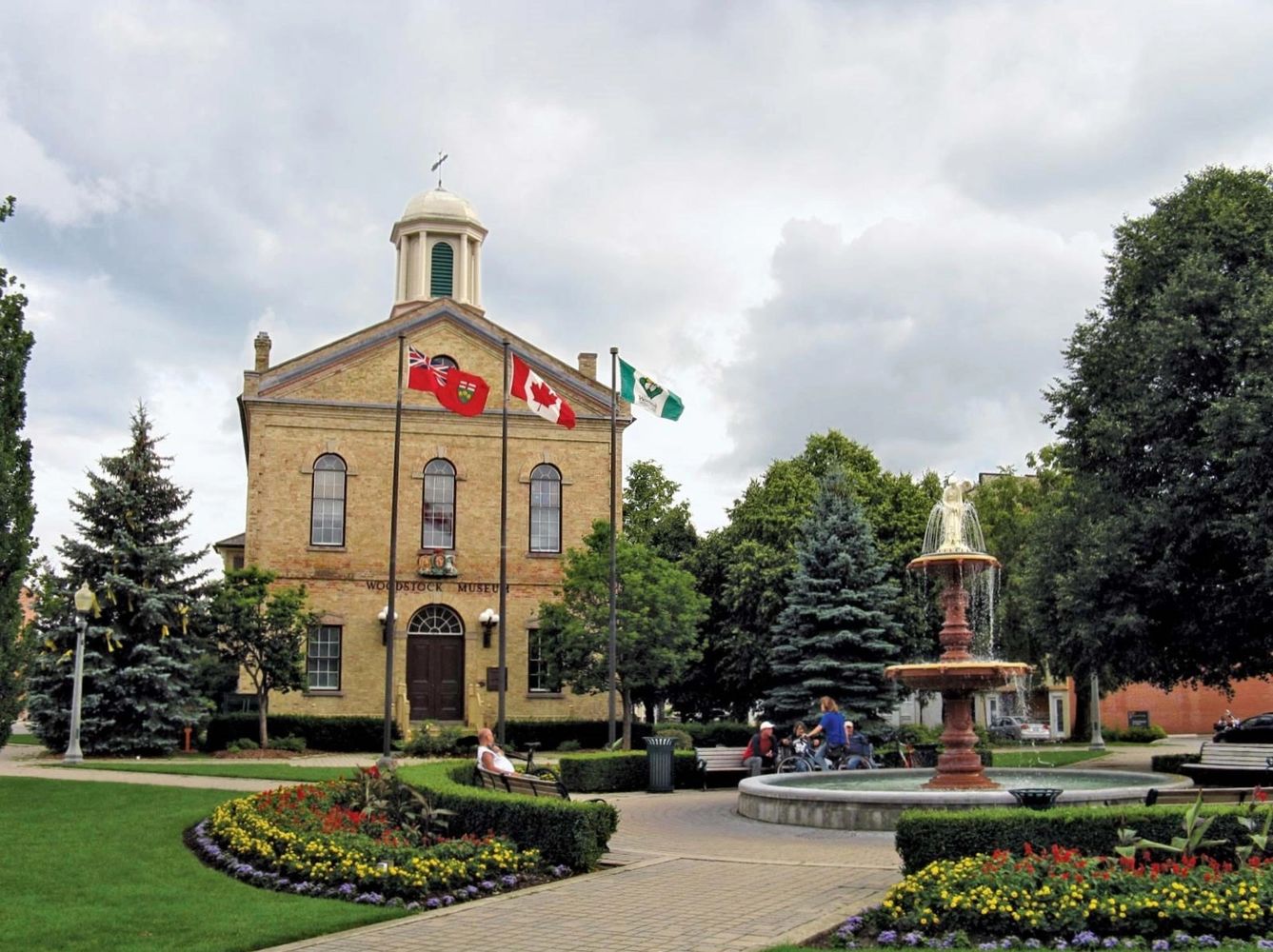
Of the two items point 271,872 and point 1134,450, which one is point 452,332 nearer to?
point 1134,450

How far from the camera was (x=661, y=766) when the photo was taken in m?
23.5

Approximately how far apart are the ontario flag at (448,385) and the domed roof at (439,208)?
15280mm

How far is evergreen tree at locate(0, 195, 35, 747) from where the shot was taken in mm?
18234

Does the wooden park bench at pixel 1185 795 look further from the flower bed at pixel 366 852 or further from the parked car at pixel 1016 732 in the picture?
the parked car at pixel 1016 732

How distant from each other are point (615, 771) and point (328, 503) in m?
18.1

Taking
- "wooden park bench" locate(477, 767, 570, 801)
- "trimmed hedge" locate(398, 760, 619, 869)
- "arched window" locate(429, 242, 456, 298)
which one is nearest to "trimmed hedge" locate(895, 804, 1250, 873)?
"trimmed hedge" locate(398, 760, 619, 869)

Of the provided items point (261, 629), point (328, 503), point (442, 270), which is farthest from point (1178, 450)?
point (442, 270)

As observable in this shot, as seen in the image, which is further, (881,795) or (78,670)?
(78,670)

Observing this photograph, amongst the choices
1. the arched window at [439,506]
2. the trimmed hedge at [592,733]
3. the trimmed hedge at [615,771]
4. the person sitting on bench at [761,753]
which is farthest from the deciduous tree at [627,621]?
the trimmed hedge at [615,771]

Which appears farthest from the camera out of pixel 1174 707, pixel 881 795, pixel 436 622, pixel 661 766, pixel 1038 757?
pixel 1174 707

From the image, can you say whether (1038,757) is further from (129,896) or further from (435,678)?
(129,896)

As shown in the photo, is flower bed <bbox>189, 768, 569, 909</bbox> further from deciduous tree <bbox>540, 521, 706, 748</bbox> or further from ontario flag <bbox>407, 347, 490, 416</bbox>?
deciduous tree <bbox>540, 521, 706, 748</bbox>

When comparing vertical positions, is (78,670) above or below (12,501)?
below

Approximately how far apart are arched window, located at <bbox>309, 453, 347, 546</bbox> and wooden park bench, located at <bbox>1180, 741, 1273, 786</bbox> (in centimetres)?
2406
